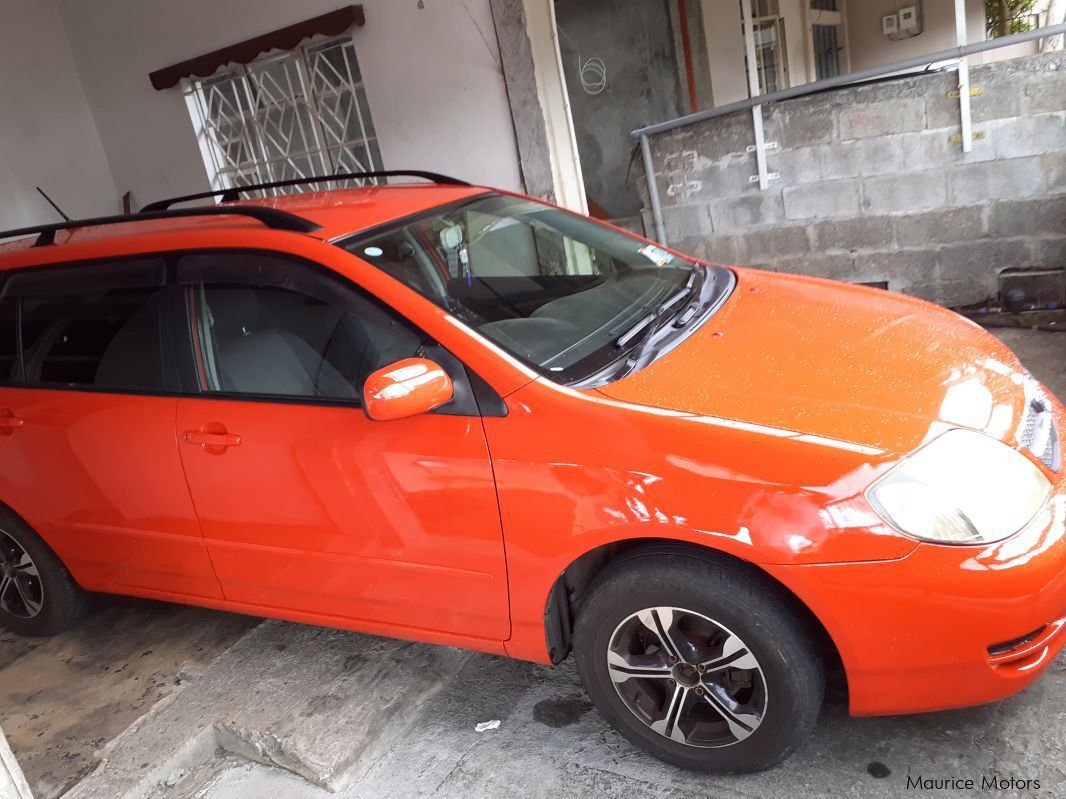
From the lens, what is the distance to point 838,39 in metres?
10.9

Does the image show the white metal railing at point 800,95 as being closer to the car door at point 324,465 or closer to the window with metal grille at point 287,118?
the window with metal grille at point 287,118

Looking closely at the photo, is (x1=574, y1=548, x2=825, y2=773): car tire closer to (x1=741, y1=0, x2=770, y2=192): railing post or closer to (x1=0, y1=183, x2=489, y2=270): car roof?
(x1=0, y1=183, x2=489, y2=270): car roof

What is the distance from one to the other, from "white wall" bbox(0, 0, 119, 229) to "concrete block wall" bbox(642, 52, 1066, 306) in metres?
5.37

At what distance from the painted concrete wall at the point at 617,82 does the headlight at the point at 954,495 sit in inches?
308

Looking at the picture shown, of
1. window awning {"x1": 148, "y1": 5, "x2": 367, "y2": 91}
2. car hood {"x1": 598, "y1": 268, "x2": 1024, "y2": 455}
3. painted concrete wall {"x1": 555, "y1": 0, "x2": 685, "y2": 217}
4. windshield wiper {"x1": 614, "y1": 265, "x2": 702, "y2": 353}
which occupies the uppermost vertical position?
window awning {"x1": 148, "y1": 5, "x2": 367, "y2": 91}

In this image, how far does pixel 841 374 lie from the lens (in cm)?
226

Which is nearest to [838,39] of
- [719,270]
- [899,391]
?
[719,270]

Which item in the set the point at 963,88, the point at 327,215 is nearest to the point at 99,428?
the point at 327,215

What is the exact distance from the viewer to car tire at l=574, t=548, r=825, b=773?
2051mm

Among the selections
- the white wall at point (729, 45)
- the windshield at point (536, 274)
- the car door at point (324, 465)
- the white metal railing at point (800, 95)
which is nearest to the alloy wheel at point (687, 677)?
the car door at point (324, 465)

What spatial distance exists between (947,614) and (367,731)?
1.72 m

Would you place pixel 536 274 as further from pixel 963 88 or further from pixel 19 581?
pixel 963 88

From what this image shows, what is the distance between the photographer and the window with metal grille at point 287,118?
21.9ft

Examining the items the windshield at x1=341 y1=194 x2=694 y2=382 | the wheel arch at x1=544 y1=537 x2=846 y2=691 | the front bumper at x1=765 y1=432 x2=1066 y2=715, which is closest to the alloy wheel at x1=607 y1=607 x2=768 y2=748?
the wheel arch at x1=544 y1=537 x2=846 y2=691
